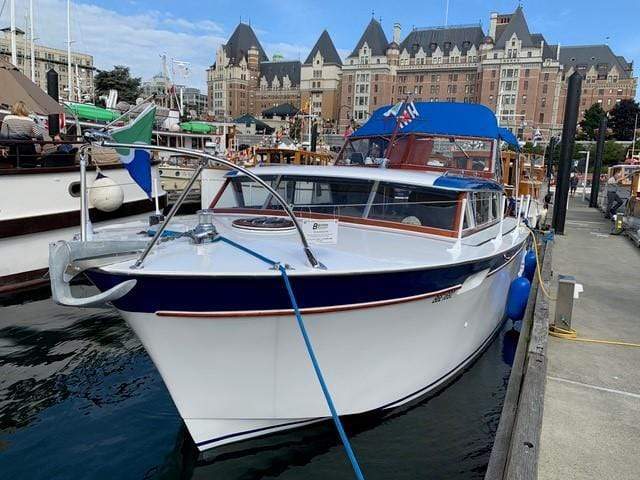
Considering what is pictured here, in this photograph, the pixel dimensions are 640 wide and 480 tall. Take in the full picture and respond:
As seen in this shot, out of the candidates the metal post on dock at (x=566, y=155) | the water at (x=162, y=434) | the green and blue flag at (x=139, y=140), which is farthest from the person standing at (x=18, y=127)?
the metal post on dock at (x=566, y=155)

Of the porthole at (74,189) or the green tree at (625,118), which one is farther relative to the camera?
the green tree at (625,118)

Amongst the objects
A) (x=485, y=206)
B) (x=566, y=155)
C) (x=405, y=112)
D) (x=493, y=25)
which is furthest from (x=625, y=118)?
(x=485, y=206)

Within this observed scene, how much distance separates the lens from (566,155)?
45.3 ft

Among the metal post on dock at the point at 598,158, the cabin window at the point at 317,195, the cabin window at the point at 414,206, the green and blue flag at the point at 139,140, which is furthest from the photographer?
the metal post on dock at the point at 598,158

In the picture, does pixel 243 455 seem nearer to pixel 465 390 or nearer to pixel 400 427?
pixel 400 427

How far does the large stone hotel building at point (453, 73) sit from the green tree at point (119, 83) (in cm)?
3933

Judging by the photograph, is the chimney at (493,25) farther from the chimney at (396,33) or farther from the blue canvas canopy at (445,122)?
the blue canvas canopy at (445,122)

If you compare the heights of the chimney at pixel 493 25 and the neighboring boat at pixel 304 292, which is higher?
the chimney at pixel 493 25

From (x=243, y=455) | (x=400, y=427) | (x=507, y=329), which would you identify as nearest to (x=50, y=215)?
(x=243, y=455)

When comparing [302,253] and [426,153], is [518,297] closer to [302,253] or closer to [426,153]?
[426,153]

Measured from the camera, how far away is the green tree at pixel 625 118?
85412 millimetres

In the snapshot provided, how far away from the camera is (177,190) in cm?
2194

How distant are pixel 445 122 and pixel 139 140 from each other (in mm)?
5277

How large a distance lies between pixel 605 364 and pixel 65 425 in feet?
18.5
